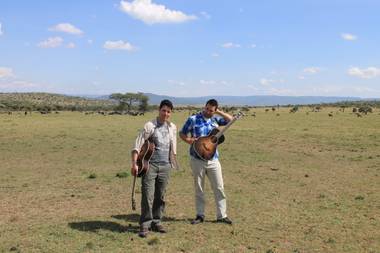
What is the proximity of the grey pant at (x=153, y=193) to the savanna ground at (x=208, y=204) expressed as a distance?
34 cm

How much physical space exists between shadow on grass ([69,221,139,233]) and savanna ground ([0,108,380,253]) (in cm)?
2

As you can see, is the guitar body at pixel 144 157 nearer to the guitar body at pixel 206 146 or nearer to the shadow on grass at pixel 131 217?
the guitar body at pixel 206 146

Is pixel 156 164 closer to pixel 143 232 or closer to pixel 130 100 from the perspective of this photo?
pixel 143 232

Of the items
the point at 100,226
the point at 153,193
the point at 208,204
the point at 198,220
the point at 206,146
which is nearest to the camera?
the point at 153,193

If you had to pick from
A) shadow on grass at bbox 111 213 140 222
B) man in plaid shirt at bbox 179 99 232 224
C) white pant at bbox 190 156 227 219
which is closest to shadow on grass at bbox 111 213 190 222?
shadow on grass at bbox 111 213 140 222

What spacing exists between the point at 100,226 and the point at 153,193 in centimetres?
146

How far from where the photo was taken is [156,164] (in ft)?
27.9

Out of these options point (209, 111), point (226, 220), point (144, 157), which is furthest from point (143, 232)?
point (209, 111)

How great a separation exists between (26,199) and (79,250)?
4623 mm

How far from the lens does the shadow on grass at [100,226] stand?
8953 millimetres

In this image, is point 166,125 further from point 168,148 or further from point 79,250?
point 79,250

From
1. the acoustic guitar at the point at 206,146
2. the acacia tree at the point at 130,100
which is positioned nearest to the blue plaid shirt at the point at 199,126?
the acoustic guitar at the point at 206,146

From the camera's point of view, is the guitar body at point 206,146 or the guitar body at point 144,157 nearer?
the guitar body at point 144,157

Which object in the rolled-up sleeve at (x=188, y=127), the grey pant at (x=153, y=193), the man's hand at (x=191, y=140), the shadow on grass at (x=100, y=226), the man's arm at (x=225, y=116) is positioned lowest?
the shadow on grass at (x=100, y=226)
